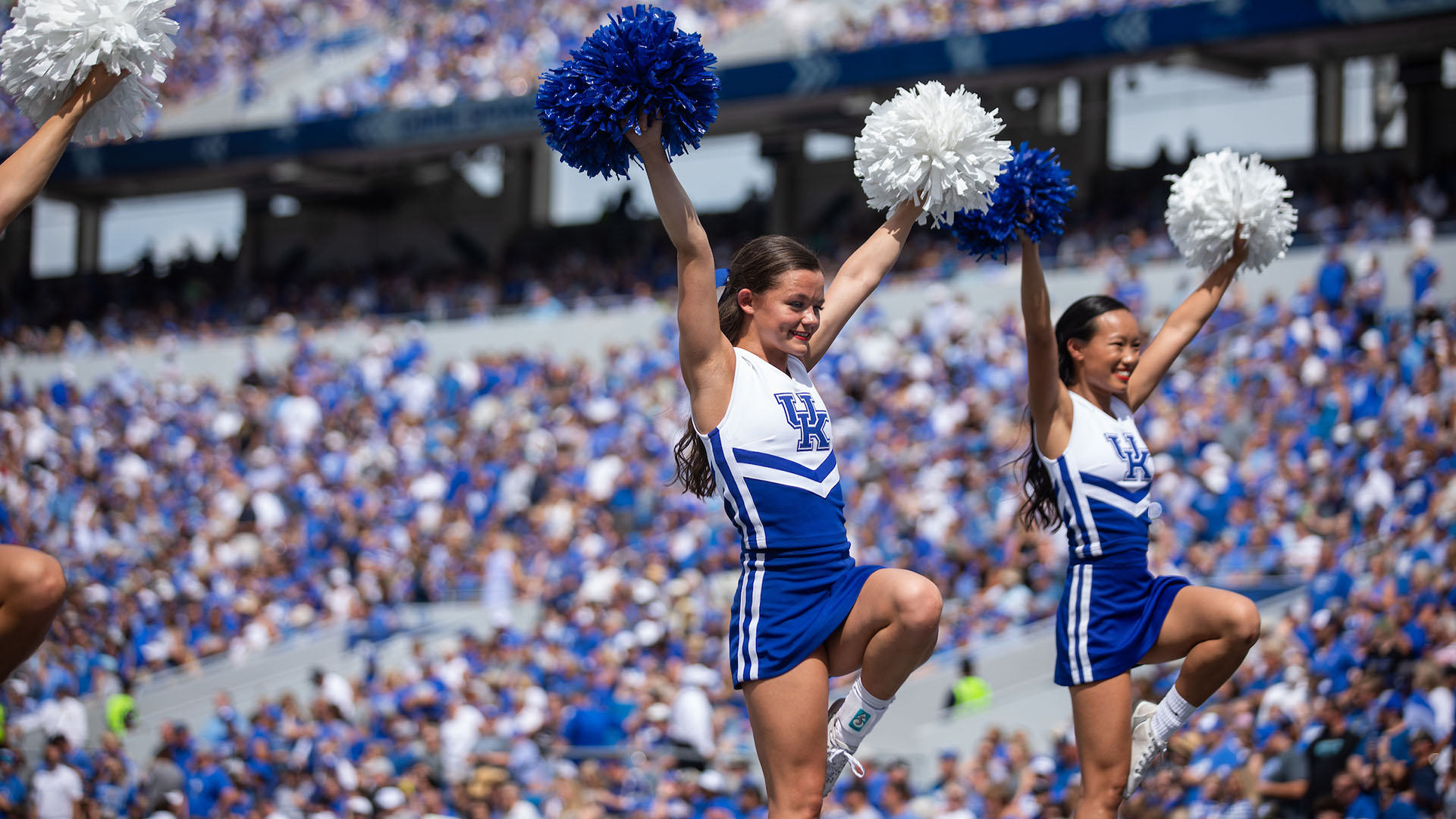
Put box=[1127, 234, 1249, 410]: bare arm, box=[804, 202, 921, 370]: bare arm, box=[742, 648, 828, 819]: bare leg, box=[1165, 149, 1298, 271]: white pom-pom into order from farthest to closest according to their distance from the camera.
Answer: box=[1165, 149, 1298, 271]: white pom-pom → box=[1127, 234, 1249, 410]: bare arm → box=[804, 202, 921, 370]: bare arm → box=[742, 648, 828, 819]: bare leg

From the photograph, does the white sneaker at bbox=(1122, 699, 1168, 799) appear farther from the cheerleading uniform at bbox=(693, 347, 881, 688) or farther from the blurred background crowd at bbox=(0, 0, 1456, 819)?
the cheerleading uniform at bbox=(693, 347, 881, 688)

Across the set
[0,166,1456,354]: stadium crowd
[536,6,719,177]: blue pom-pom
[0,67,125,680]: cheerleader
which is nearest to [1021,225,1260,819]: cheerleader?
[536,6,719,177]: blue pom-pom

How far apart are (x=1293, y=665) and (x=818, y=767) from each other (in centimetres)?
484

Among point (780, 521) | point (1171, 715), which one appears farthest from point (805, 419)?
point (1171, 715)

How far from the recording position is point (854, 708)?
3643 mm

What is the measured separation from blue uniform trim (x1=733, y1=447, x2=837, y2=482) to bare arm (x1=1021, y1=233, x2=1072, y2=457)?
0.83 metres

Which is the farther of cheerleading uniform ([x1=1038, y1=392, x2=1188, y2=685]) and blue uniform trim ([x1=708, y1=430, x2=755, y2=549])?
cheerleading uniform ([x1=1038, y1=392, x2=1188, y2=685])

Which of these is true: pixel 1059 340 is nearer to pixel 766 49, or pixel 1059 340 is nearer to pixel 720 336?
pixel 720 336

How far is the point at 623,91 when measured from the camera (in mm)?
3275

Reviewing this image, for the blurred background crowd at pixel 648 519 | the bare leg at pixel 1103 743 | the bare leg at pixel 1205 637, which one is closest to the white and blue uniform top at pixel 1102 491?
the bare leg at pixel 1205 637

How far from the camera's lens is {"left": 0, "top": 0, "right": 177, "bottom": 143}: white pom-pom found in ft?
10.9

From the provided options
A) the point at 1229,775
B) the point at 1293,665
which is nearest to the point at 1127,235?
the point at 1293,665

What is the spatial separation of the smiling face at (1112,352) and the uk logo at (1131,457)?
6.8 inches

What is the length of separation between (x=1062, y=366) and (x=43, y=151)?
283 cm
